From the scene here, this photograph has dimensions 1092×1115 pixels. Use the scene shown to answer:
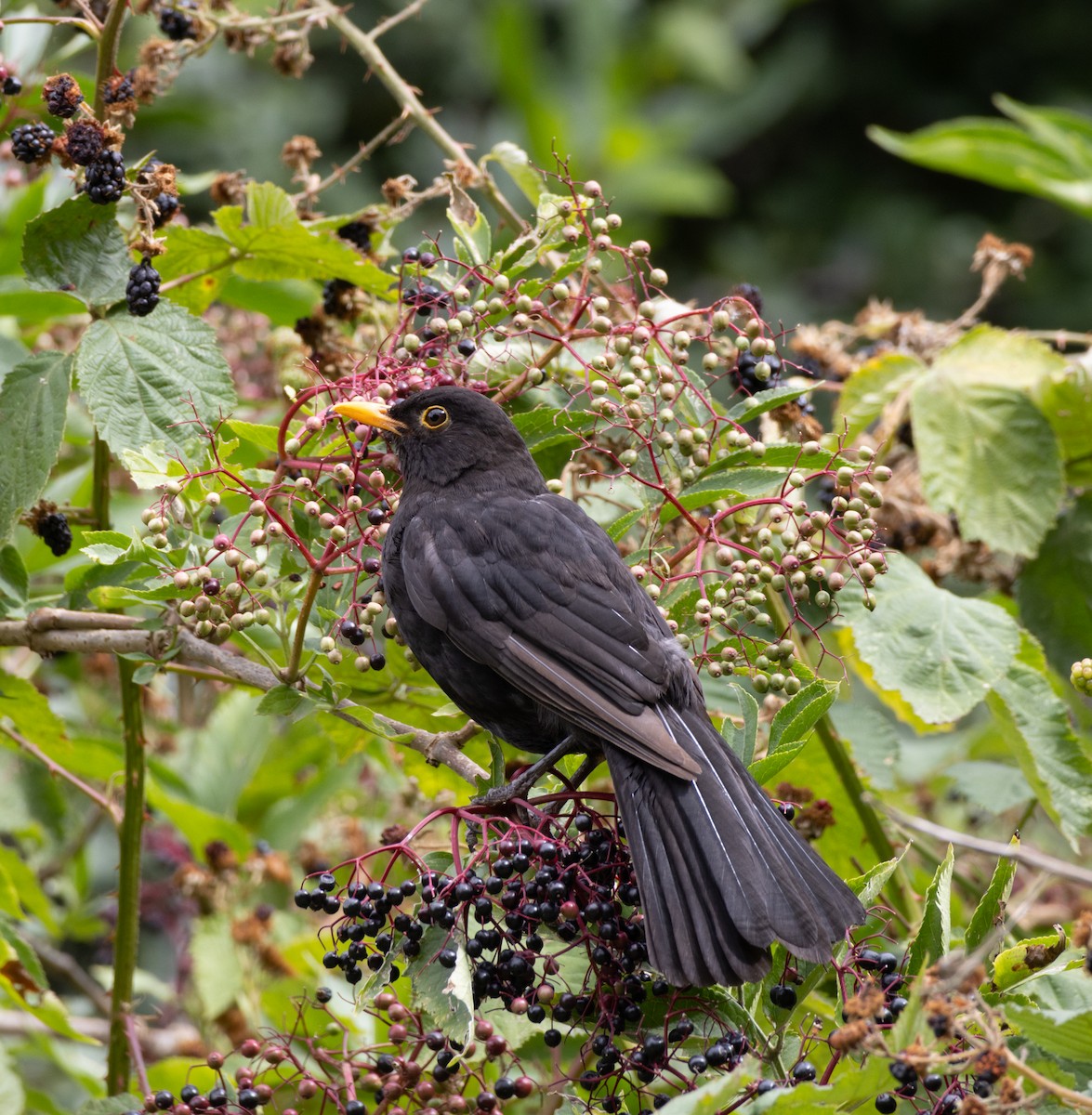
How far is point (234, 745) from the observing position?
166 inches

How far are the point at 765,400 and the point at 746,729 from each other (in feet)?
2.19

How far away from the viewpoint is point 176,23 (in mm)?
3275

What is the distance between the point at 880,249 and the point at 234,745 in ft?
28.4

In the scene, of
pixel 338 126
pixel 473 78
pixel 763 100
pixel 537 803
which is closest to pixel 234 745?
pixel 537 803

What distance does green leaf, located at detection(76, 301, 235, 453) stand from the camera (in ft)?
9.45

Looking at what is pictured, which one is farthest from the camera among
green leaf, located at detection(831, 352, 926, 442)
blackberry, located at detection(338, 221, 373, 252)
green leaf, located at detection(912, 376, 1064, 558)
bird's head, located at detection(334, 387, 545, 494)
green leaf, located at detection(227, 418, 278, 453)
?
green leaf, located at detection(831, 352, 926, 442)

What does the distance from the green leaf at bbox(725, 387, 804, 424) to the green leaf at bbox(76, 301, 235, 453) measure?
105 centimetres

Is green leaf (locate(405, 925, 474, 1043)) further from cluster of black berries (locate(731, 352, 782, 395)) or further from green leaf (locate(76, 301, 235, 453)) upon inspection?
cluster of black berries (locate(731, 352, 782, 395))

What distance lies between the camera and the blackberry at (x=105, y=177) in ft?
9.11

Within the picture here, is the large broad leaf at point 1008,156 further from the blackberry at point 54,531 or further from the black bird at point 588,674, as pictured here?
the blackberry at point 54,531

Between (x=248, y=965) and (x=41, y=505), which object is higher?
(x=41, y=505)

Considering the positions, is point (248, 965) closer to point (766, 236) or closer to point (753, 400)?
point (753, 400)

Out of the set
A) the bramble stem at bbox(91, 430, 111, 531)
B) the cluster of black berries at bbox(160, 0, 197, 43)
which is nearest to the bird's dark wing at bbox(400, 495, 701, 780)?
the bramble stem at bbox(91, 430, 111, 531)

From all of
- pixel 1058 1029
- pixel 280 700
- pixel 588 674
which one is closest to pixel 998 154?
pixel 588 674
